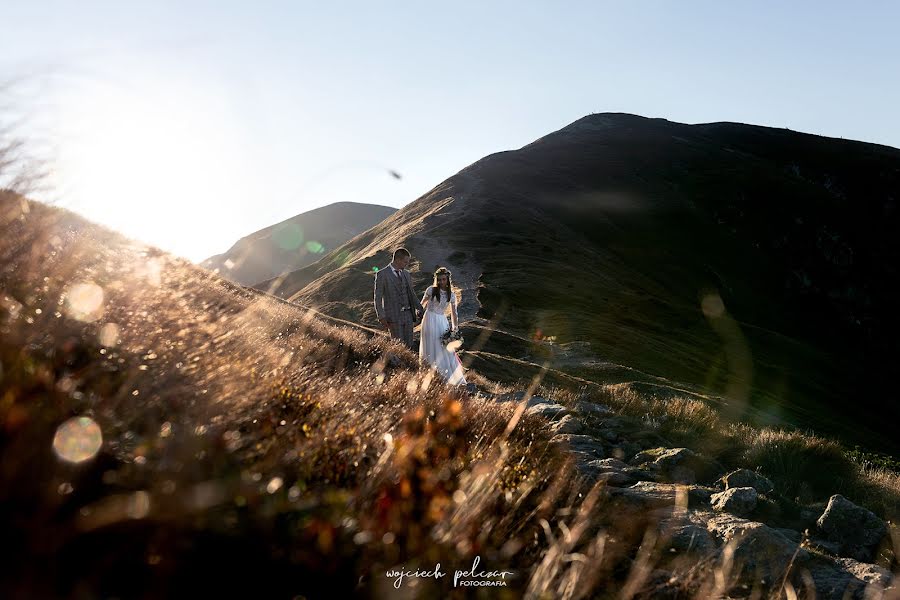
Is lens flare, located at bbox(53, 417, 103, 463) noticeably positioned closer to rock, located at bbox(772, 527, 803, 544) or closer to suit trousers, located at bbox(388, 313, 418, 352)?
rock, located at bbox(772, 527, 803, 544)

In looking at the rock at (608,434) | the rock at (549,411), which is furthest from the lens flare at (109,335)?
the rock at (608,434)

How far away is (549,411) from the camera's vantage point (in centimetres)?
828

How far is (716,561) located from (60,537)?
3.46m

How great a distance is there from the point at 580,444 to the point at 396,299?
5.61m

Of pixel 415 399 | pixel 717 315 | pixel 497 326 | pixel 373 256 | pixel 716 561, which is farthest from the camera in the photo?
pixel 717 315

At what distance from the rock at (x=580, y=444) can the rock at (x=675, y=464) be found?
41cm

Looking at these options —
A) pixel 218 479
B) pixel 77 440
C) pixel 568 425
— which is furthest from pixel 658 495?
pixel 77 440

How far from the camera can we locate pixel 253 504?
258cm

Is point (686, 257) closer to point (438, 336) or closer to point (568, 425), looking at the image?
point (438, 336)

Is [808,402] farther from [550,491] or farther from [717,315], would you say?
[550,491]

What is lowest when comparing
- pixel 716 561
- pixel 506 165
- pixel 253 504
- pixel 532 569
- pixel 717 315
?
pixel 717 315

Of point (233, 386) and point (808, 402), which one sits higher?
point (233, 386)

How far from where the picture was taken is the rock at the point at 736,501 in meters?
4.96

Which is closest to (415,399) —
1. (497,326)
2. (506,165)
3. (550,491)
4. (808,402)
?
(550,491)
